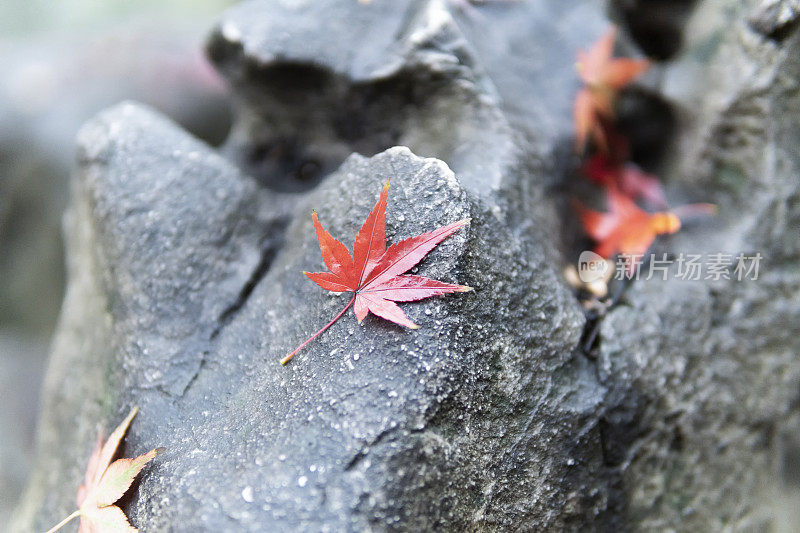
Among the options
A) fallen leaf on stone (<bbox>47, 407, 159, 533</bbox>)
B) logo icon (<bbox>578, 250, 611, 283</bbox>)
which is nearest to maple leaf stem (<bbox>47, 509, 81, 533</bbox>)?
fallen leaf on stone (<bbox>47, 407, 159, 533</bbox>)

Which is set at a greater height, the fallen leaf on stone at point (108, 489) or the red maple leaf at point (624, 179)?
the red maple leaf at point (624, 179)

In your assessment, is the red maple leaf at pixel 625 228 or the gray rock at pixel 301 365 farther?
the red maple leaf at pixel 625 228

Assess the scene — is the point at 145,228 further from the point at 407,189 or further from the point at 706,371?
the point at 706,371

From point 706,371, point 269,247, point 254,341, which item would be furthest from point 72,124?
point 706,371

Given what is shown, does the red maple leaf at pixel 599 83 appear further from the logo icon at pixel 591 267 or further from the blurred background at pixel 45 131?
the blurred background at pixel 45 131

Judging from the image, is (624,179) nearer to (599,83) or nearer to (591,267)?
(599,83)

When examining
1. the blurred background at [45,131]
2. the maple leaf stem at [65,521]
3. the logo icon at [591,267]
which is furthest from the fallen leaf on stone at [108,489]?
the logo icon at [591,267]

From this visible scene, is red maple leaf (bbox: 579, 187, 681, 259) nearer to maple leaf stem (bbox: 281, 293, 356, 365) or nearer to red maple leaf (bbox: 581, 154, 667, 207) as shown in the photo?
red maple leaf (bbox: 581, 154, 667, 207)

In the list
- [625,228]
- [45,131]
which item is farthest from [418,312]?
[45,131]
